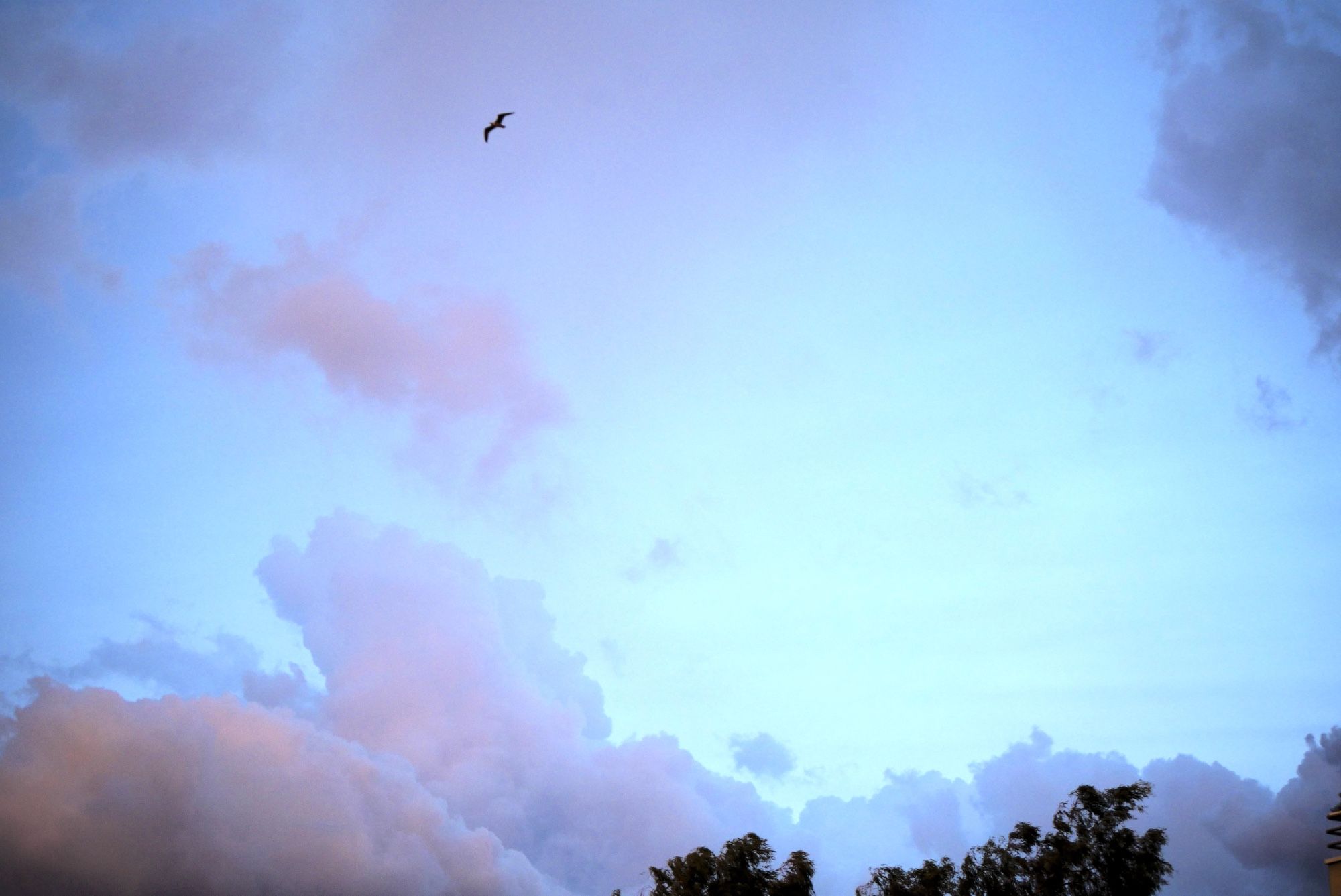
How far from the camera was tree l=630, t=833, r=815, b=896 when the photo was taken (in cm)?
6269

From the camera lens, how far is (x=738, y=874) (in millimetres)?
64250

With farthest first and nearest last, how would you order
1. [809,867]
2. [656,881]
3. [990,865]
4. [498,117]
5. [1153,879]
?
[656,881]
[809,867]
[990,865]
[1153,879]
[498,117]

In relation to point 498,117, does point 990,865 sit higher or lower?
lower

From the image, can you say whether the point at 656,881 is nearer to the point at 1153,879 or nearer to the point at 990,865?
the point at 990,865

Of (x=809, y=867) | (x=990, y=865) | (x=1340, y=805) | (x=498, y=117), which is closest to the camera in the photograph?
(x=1340, y=805)

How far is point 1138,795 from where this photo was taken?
55.1 m

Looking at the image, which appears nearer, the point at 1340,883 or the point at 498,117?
the point at 1340,883

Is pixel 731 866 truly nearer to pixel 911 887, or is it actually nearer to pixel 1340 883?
pixel 911 887

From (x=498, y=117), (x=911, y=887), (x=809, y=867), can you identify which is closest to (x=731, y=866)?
(x=809, y=867)

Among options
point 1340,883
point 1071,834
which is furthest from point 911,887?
point 1340,883

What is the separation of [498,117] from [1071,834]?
4693cm

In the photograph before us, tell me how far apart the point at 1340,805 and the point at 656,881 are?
43462mm

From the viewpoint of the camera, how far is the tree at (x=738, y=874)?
62.7m

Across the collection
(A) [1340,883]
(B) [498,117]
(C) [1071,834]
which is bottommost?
(A) [1340,883]
